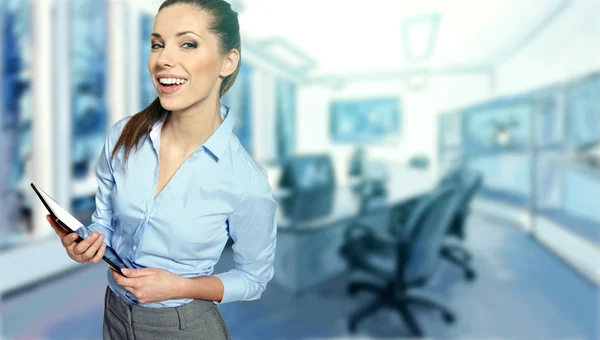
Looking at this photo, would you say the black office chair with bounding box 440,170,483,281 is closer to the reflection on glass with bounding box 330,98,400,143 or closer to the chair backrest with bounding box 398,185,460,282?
the chair backrest with bounding box 398,185,460,282

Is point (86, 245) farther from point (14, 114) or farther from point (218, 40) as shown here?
point (14, 114)

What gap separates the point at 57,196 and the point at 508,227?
2.19 meters

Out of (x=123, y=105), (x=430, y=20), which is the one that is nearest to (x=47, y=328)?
(x=123, y=105)

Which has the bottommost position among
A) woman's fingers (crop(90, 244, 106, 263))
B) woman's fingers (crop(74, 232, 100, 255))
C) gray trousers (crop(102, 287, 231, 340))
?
gray trousers (crop(102, 287, 231, 340))

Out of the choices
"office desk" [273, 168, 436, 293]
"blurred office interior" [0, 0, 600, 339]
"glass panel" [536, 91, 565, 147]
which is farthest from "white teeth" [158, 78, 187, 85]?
"glass panel" [536, 91, 565, 147]

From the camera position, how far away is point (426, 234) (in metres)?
1.64

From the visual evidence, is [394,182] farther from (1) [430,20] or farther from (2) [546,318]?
(2) [546,318]

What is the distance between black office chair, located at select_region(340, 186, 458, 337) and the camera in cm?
163

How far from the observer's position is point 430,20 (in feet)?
5.50

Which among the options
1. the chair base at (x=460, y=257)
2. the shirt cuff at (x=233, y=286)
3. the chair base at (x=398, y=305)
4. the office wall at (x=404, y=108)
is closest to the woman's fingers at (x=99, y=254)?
the shirt cuff at (x=233, y=286)

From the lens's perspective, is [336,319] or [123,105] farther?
[336,319]

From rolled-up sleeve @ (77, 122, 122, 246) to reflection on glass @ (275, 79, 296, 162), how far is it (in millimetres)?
1021

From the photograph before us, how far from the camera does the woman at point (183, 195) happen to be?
0.31 meters

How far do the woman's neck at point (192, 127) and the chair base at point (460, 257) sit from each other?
6.26 feet
